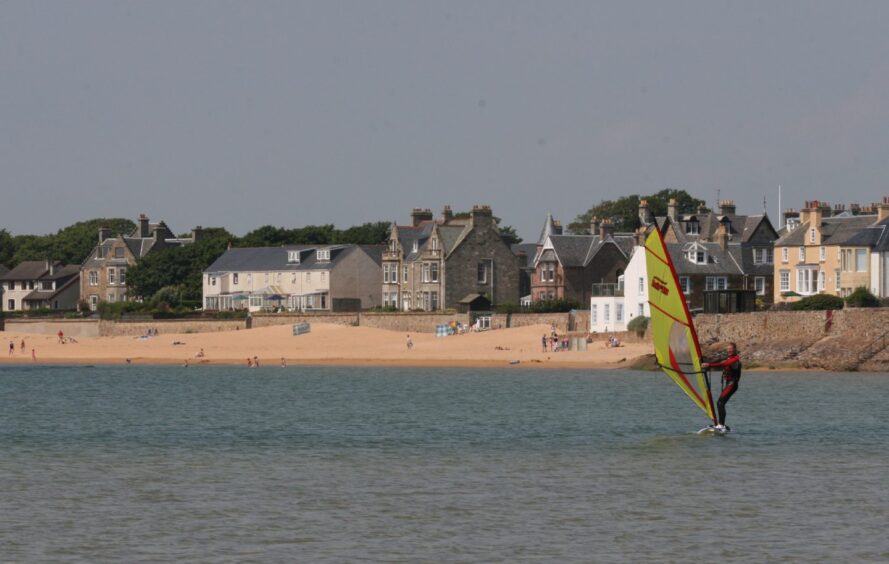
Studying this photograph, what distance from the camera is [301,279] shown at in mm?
120375

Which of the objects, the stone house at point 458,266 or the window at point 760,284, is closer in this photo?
the window at point 760,284

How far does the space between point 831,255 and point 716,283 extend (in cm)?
741

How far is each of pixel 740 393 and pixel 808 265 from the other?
35589mm

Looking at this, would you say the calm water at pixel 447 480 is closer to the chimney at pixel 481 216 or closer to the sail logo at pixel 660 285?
the sail logo at pixel 660 285

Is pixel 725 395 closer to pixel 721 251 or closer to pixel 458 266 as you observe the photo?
pixel 721 251

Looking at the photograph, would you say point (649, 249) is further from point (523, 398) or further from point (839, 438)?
point (523, 398)

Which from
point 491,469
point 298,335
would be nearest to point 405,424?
point 491,469

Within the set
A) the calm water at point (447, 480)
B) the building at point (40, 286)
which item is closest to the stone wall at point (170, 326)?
the building at point (40, 286)

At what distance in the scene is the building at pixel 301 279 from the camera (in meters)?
118

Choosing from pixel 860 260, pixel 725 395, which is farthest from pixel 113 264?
pixel 725 395

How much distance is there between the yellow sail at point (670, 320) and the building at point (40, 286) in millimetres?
112671

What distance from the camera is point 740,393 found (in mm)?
58000

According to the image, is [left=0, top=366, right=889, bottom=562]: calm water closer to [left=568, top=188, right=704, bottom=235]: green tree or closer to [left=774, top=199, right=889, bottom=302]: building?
[left=774, top=199, right=889, bottom=302]: building

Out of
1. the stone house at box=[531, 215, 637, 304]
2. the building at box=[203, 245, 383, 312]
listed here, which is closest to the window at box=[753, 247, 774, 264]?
the stone house at box=[531, 215, 637, 304]
